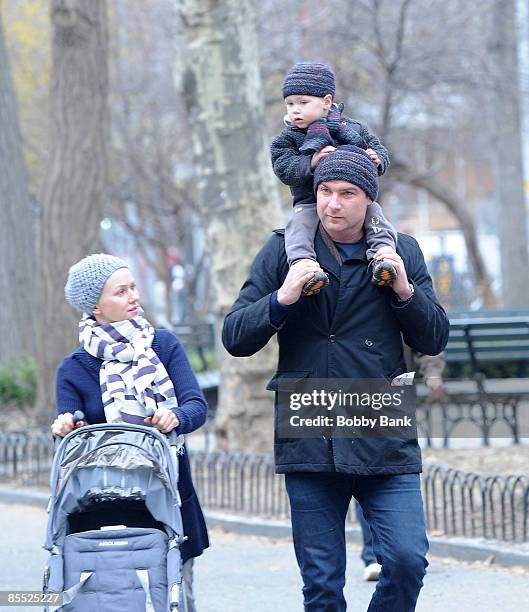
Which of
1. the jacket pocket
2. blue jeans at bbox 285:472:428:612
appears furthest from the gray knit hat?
blue jeans at bbox 285:472:428:612

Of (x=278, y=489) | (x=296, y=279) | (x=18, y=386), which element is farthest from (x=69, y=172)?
(x=296, y=279)

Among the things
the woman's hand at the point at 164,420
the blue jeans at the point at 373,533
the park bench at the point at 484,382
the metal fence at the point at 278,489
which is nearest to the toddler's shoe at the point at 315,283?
the blue jeans at the point at 373,533

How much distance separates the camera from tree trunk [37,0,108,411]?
12.3 m

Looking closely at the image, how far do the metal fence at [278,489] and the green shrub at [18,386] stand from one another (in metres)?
2.37

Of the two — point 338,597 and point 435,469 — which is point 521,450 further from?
point 338,597

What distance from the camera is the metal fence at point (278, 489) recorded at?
7.51 meters

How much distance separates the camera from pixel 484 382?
42.9ft

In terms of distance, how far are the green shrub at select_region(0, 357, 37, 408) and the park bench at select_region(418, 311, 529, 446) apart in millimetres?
4240

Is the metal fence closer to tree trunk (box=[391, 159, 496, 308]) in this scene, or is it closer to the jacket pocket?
the jacket pocket

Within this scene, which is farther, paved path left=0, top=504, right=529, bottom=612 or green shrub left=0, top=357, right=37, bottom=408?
green shrub left=0, top=357, right=37, bottom=408

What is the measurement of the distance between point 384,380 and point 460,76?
1490 centimetres

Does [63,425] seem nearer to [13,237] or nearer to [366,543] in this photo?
[366,543]

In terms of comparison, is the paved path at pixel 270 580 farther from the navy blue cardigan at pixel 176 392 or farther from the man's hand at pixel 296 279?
the man's hand at pixel 296 279

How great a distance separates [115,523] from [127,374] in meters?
0.55
